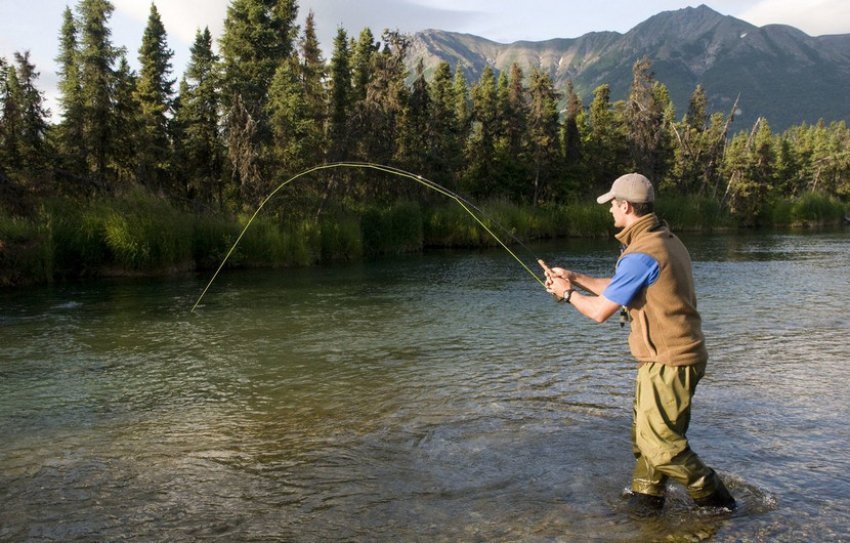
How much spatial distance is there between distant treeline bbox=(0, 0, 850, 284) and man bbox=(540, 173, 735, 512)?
14.4 metres

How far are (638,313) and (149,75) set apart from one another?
40321 mm

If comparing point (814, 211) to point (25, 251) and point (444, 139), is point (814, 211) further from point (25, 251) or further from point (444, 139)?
point (25, 251)

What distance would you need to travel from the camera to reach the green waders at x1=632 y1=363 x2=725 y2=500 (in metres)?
→ 4.15

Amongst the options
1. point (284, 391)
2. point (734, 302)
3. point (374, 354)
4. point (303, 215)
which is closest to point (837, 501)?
point (284, 391)

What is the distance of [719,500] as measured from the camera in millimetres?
4371

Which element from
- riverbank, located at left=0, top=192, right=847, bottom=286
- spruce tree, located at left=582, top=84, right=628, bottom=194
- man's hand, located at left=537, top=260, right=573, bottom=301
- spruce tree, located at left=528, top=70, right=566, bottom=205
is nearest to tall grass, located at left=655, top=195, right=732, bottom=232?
spruce tree, located at left=582, top=84, right=628, bottom=194

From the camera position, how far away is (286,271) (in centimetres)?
2130

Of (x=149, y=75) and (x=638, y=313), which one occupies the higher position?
(x=149, y=75)

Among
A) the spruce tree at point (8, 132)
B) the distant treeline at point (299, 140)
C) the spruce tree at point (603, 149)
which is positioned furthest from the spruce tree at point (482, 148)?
the spruce tree at point (8, 132)

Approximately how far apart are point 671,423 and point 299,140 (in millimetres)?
25672

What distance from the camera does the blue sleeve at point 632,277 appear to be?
13.5 ft

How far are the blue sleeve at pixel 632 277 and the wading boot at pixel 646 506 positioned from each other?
52.0 inches

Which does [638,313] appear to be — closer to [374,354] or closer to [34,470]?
[34,470]

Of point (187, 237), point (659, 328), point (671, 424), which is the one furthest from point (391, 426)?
point (187, 237)
